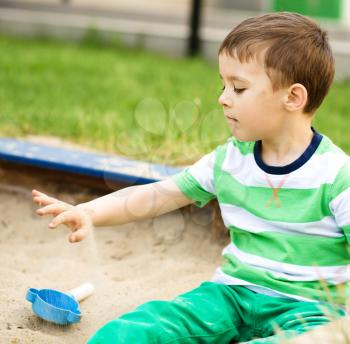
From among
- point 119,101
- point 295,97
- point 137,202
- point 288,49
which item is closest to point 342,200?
point 295,97

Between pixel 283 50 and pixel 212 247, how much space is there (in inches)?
39.2

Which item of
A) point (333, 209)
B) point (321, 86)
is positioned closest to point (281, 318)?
point (333, 209)

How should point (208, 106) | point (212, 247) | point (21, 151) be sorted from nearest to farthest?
point (212, 247) < point (21, 151) < point (208, 106)

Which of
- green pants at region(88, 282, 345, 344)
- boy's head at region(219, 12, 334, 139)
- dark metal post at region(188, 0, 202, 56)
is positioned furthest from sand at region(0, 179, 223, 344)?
dark metal post at region(188, 0, 202, 56)

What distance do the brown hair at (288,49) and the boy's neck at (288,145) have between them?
6 centimetres

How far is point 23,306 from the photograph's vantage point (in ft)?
7.28

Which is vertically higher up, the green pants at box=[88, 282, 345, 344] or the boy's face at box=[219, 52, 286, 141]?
the boy's face at box=[219, 52, 286, 141]

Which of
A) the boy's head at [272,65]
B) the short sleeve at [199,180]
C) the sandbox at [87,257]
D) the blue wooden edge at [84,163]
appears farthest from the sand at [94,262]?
the boy's head at [272,65]

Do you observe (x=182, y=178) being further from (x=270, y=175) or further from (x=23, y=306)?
(x=23, y=306)

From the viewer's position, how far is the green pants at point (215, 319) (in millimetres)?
1861

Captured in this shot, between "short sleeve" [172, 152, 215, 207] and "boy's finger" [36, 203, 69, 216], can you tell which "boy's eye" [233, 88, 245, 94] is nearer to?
"short sleeve" [172, 152, 215, 207]

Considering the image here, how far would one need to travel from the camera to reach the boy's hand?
190 centimetres

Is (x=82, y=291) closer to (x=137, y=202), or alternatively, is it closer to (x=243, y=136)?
(x=137, y=202)

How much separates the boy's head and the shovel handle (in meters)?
0.67
